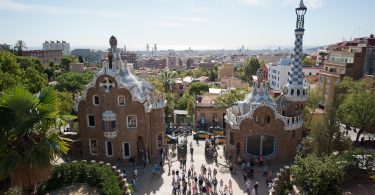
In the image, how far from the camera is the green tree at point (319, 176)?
69.6ft

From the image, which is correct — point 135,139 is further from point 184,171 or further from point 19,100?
point 19,100

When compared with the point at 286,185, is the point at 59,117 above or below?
above

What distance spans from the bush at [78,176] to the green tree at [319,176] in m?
13.1

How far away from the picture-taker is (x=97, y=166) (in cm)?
2453

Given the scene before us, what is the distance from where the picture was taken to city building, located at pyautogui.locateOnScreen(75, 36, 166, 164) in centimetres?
2950

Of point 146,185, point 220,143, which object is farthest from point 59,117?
point 220,143

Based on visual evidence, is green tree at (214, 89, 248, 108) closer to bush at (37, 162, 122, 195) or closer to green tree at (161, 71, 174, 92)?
bush at (37, 162, 122, 195)

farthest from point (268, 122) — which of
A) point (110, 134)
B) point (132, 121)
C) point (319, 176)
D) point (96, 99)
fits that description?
point (96, 99)

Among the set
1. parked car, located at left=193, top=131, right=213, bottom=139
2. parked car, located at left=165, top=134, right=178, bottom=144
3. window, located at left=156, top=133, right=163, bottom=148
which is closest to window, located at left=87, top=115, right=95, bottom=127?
window, located at left=156, top=133, right=163, bottom=148

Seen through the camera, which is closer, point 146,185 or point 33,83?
point 146,185

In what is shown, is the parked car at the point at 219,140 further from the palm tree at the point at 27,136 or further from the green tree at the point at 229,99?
the palm tree at the point at 27,136

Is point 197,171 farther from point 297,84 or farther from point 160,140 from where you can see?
point 297,84

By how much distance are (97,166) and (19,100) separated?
1280 cm

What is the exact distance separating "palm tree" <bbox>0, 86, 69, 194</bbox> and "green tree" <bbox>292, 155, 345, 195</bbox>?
52.6 ft
